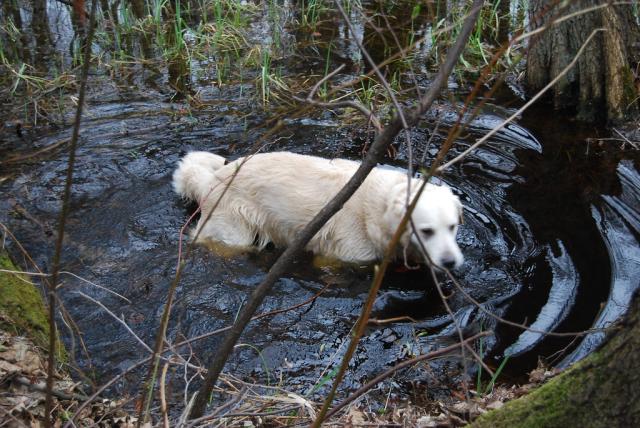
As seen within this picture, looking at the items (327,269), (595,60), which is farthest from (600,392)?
(595,60)

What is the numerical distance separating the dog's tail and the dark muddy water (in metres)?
0.17

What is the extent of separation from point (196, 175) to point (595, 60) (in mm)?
4135

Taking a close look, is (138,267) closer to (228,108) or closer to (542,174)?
(228,108)

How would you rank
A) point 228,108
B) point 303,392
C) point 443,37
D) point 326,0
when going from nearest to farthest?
point 303,392
point 228,108
point 443,37
point 326,0

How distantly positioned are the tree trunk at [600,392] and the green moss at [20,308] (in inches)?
97.6

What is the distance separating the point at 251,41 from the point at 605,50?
168 inches

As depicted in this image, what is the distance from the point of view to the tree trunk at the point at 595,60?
20.9ft

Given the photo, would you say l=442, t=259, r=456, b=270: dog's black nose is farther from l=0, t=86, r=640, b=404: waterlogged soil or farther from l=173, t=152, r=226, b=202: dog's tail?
l=173, t=152, r=226, b=202: dog's tail

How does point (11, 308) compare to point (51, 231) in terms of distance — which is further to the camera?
point (51, 231)

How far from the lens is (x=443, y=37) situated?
801 centimetres

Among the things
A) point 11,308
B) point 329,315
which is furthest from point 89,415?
point 329,315

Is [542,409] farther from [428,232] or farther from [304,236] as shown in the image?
[428,232]

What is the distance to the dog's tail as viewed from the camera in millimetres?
5262

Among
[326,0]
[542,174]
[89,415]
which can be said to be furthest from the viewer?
[326,0]
